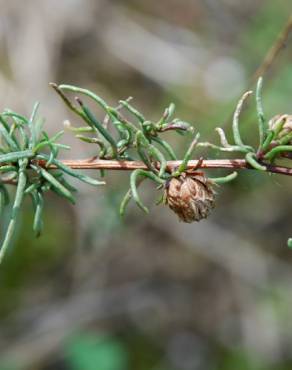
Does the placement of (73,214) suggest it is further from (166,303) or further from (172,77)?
(172,77)

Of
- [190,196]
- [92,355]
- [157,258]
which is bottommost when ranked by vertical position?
[92,355]

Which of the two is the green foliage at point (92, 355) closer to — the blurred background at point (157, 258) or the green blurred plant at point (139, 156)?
the blurred background at point (157, 258)

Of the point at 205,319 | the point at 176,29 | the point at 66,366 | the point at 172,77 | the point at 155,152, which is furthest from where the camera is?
the point at 176,29

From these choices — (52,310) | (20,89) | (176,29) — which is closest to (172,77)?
(176,29)

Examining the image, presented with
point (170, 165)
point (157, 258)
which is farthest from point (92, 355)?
point (170, 165)

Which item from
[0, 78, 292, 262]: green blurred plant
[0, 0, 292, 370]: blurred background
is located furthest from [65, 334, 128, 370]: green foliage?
[0, 78, 292, 262]: green blurred plant

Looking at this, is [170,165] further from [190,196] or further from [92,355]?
[92,355]

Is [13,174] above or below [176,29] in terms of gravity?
below
